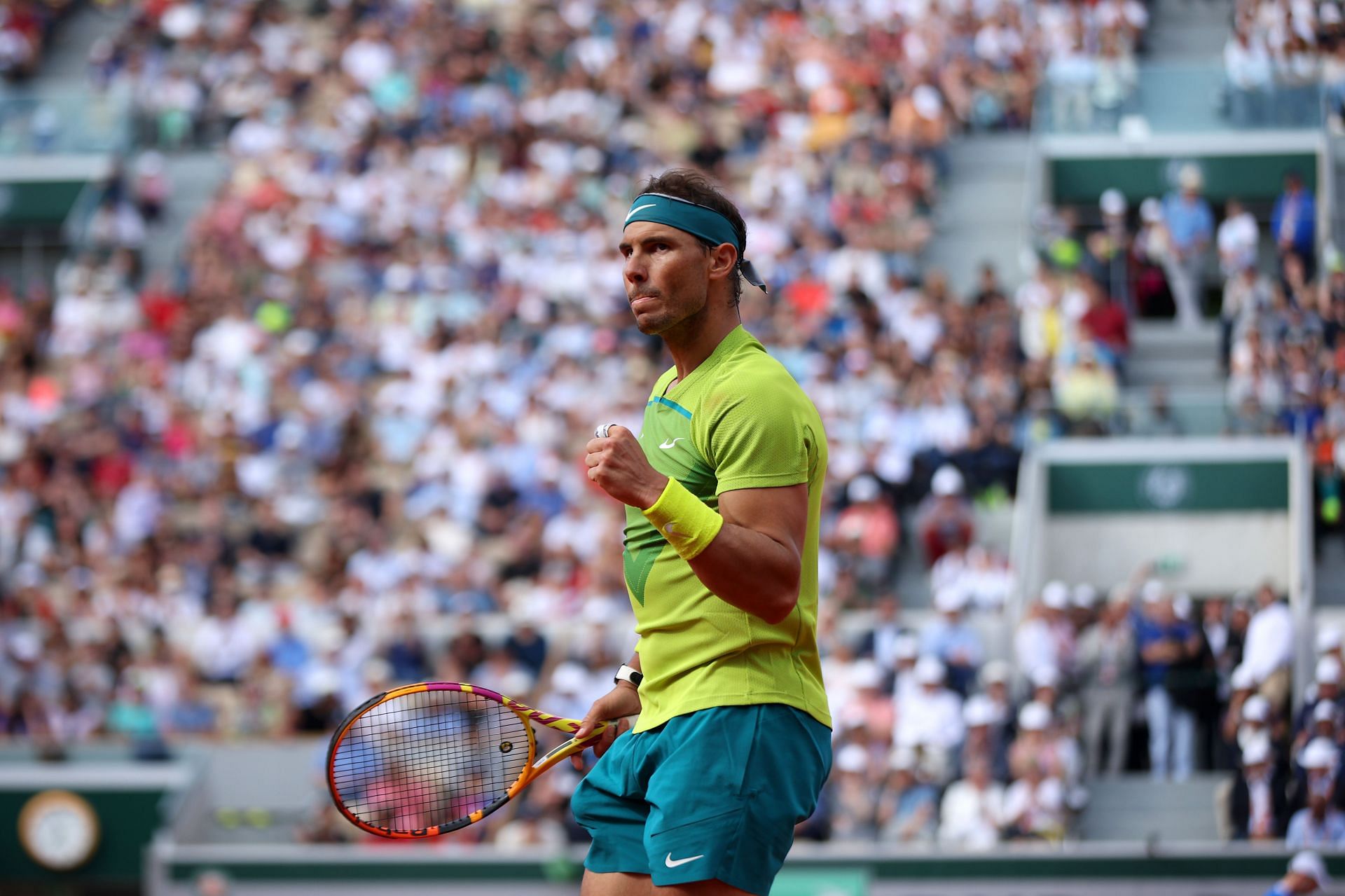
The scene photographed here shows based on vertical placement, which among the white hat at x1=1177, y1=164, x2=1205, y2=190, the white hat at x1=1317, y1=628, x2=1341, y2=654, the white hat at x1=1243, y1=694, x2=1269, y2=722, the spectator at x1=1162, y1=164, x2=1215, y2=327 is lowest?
the white hat at x1=1243, y1=694, x2=1269, y2=722

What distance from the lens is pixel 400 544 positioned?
53.9ft

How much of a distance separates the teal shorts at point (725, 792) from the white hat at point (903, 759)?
27.7 feet

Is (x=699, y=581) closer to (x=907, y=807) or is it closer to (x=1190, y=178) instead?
(x=907, y=807)

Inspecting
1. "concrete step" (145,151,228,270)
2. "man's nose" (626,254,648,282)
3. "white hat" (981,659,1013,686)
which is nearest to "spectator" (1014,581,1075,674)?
"white hat" (981,659,1013,686)

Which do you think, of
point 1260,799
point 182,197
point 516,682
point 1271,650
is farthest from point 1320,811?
point 182,197

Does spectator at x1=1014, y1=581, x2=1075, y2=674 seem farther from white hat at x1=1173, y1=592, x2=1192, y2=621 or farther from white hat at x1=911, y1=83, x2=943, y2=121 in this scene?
white hat at x1=911, y1=83, x2=943, y2=121

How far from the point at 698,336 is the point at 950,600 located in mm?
9954

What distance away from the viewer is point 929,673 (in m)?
13.0

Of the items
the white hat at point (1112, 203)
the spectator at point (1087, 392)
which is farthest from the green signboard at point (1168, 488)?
the white hat at point (1112, 203)

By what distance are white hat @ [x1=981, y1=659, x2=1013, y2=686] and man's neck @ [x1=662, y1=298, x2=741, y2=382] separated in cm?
893

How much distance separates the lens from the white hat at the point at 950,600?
13.7 m

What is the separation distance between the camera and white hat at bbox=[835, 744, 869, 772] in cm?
1261

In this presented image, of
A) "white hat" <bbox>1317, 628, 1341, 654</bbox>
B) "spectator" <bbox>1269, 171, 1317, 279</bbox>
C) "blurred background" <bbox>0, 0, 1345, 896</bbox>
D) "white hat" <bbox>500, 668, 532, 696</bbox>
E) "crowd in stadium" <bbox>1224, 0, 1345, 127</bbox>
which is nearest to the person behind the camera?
"white hat" <bbox>1317, 628, 1341, 654</bbox>

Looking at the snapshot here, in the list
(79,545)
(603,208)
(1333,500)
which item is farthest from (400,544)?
(1333,500)
